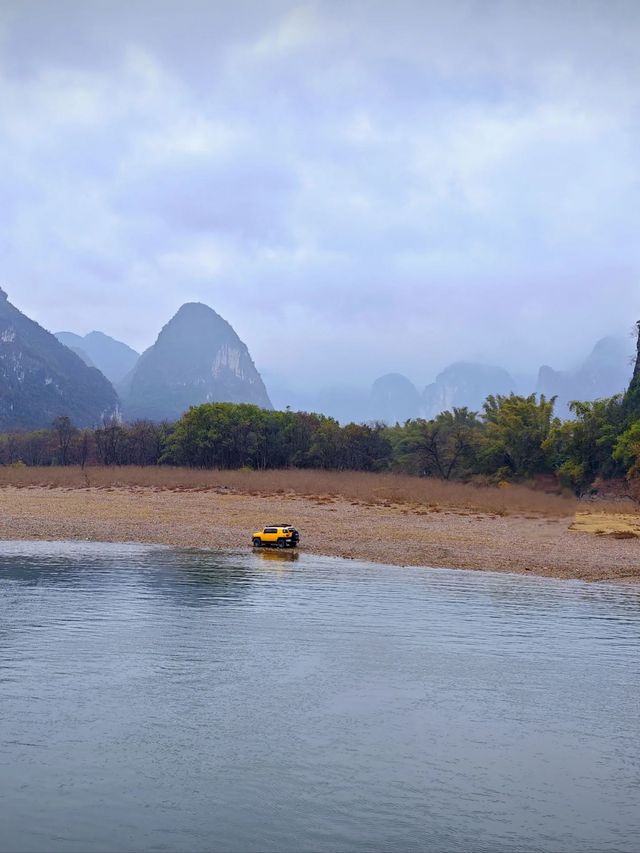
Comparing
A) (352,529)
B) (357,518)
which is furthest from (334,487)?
(352,529)

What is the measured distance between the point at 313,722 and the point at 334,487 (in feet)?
194

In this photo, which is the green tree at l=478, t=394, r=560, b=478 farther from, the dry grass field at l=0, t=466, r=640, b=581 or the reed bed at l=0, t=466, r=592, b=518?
the dry grass field at l=0, t=466, r=640, b=581

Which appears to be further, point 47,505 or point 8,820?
point 47,505

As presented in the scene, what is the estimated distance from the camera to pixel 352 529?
161ft

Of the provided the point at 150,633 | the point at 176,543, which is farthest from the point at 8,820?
the point at 176,543

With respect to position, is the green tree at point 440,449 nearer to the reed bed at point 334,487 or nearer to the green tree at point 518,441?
the green tree at point 518,441

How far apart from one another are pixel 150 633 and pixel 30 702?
6.20 m

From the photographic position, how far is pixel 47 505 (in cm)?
6044

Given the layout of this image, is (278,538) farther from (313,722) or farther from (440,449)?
(440,449)

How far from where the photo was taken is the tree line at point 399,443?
267 feet

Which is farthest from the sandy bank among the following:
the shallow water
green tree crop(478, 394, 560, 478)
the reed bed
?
green tree crop(478, 394, 560, 478)

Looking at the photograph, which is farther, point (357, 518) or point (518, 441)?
point (518, 441)

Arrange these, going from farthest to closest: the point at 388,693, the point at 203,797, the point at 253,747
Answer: the point at 388,693, the point at 253,747, the point at 203,797

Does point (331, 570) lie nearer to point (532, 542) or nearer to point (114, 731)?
point (532, 542)
